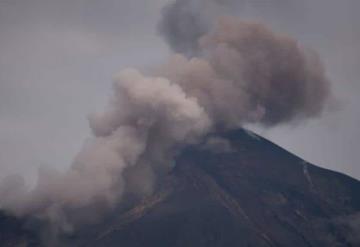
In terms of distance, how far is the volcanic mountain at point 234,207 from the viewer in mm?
91625

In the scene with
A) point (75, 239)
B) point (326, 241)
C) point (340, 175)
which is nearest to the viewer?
point (75, 239)

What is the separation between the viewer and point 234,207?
100500mm

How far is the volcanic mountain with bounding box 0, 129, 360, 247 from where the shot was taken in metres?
91.6

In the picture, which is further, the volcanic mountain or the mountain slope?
the mountain slope

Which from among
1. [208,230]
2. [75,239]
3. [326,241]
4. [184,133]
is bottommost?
[326,241]

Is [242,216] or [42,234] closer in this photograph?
[42,234]

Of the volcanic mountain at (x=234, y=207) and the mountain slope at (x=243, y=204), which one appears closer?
the volcanic mountain at (x=234, y=207)

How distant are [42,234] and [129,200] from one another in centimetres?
1494

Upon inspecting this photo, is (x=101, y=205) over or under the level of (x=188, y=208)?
over

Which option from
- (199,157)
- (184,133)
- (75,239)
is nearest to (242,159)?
(199,157)

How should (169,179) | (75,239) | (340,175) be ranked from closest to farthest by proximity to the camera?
(75,239), (169,179), (340,175)

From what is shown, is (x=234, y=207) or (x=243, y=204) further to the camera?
(x=243, y=204)

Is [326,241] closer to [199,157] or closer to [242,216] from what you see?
[242,216]

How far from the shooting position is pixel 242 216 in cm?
9831
